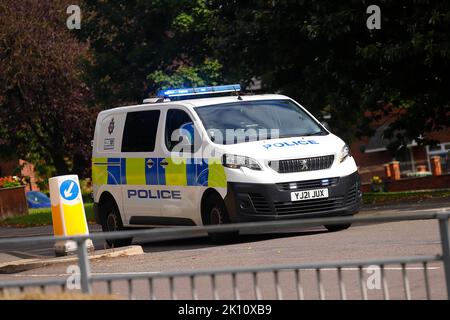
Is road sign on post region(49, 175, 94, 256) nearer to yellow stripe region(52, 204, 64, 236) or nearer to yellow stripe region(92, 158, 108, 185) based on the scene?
yellow stripe region(52, 204, 64, 236)

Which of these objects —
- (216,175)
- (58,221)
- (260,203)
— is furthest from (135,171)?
(260,203)

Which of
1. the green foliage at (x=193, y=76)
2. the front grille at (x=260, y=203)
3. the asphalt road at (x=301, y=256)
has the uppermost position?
the green foliage at (x=193, y=76)

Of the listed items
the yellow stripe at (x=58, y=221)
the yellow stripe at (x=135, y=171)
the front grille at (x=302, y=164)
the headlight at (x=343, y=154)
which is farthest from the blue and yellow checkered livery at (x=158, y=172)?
the headlight at (x=343, y=154)

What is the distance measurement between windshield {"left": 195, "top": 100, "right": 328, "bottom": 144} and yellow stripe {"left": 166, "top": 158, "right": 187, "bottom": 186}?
56 centimetres

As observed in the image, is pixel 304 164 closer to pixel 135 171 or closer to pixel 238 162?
pixel 238 162

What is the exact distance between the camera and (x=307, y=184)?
15664 mm

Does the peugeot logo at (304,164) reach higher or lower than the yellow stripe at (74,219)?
higher

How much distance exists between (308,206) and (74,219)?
3037 mm

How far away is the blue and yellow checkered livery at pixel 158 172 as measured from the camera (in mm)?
15922

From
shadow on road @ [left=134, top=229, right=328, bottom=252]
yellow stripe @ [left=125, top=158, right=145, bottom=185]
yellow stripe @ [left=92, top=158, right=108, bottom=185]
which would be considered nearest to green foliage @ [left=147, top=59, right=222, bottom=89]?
yellow stripe @ [left=92, top=158, right=108, bottom=185]

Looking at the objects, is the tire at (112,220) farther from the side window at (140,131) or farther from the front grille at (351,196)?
the front grille at (351,196)

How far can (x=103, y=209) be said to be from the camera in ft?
60.1

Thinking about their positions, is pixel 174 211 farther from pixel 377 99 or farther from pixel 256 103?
pixel 377 99

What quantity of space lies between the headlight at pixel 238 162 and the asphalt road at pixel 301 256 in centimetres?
94
